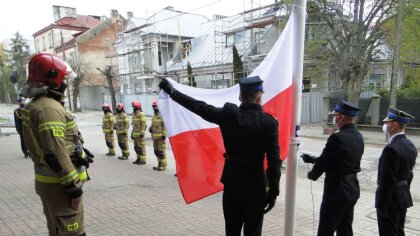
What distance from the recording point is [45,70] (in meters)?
3.12

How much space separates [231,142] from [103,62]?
45.2 m

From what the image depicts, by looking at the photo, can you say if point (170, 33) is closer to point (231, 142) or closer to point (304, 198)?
point (304, 198)

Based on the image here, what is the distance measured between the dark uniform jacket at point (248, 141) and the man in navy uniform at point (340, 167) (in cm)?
91

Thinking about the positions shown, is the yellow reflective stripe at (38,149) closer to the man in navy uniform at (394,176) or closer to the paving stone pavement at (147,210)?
the paving stone pavement at (147,210)

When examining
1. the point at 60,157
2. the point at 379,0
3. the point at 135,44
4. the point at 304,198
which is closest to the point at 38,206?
the point at 60,157

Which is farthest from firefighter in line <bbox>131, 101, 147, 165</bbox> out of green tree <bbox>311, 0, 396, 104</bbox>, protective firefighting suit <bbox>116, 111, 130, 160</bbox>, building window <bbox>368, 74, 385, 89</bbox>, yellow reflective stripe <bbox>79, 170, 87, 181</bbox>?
building window <bbox>368, 74, 385, 89</bbox>

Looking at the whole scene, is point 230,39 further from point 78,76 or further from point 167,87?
point 167,87

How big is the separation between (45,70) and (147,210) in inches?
139

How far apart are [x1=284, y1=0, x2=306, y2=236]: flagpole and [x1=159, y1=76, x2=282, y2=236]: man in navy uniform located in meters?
0.39

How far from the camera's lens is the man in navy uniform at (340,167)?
141 inches

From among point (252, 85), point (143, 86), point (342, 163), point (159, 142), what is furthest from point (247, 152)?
point (143, 86)

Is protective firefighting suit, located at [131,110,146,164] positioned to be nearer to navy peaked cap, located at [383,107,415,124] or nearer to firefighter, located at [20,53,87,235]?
firefighter, located at [20,53,87,235]

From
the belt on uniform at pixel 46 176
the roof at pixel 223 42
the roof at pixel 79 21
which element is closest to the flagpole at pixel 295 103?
the belt on uniform at pixel 46 176

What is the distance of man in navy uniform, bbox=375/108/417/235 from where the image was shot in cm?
366
